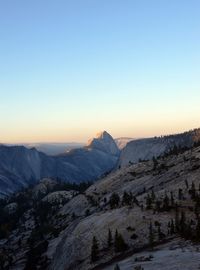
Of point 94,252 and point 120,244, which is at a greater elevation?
point 120,244

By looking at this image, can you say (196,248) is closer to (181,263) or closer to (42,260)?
(181,263)

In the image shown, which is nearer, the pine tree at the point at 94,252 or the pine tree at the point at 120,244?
the pine tree at the point at 120,244

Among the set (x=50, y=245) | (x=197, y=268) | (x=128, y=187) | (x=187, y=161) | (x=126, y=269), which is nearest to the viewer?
(x=197, y=268)

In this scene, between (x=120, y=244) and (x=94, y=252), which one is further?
(x=94, y=252)

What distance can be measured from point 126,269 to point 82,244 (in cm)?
3948

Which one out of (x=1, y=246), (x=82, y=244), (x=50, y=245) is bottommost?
(x=1, y=246)

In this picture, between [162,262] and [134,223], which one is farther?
[134,223]

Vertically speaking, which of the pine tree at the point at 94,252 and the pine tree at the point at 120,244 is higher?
the pine tree at the point at 120,244

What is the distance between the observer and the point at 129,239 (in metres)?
93.7

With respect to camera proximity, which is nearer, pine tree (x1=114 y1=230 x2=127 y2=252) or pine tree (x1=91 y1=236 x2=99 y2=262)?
pine tree (x1=114 y1=230 x2=127 y2=252)

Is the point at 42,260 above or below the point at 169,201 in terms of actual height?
below

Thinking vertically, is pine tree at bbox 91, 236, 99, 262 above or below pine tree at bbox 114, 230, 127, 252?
below

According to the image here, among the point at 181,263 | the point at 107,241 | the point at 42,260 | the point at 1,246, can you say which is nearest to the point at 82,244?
the point at 107,241

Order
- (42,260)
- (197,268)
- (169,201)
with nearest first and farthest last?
1. (197,268)
2. (169,201)
3. (42,260)
